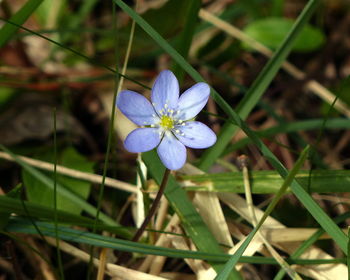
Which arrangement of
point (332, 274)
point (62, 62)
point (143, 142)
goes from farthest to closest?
point (62, 62)
point (332, 274)
point (143, 142)

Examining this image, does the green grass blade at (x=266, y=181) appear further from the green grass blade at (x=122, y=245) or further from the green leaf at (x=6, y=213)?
the green leaf at (x=6, y=213)

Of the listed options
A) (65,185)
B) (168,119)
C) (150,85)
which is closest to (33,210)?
(65,185)

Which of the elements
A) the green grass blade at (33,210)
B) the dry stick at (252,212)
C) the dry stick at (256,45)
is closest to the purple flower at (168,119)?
the dry stick at (252,212)

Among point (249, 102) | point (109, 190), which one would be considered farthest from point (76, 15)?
point (249, 102)

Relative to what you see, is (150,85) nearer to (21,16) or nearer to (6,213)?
(21,16)

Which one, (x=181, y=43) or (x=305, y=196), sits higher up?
(x=181, y=43)

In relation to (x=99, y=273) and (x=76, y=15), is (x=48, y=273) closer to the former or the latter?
(x=99, y=273)

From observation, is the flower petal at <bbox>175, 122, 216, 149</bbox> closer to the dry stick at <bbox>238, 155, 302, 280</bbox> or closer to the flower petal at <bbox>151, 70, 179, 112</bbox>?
the flower petal at <bbox>151, 70, 179, 112</bbox>
